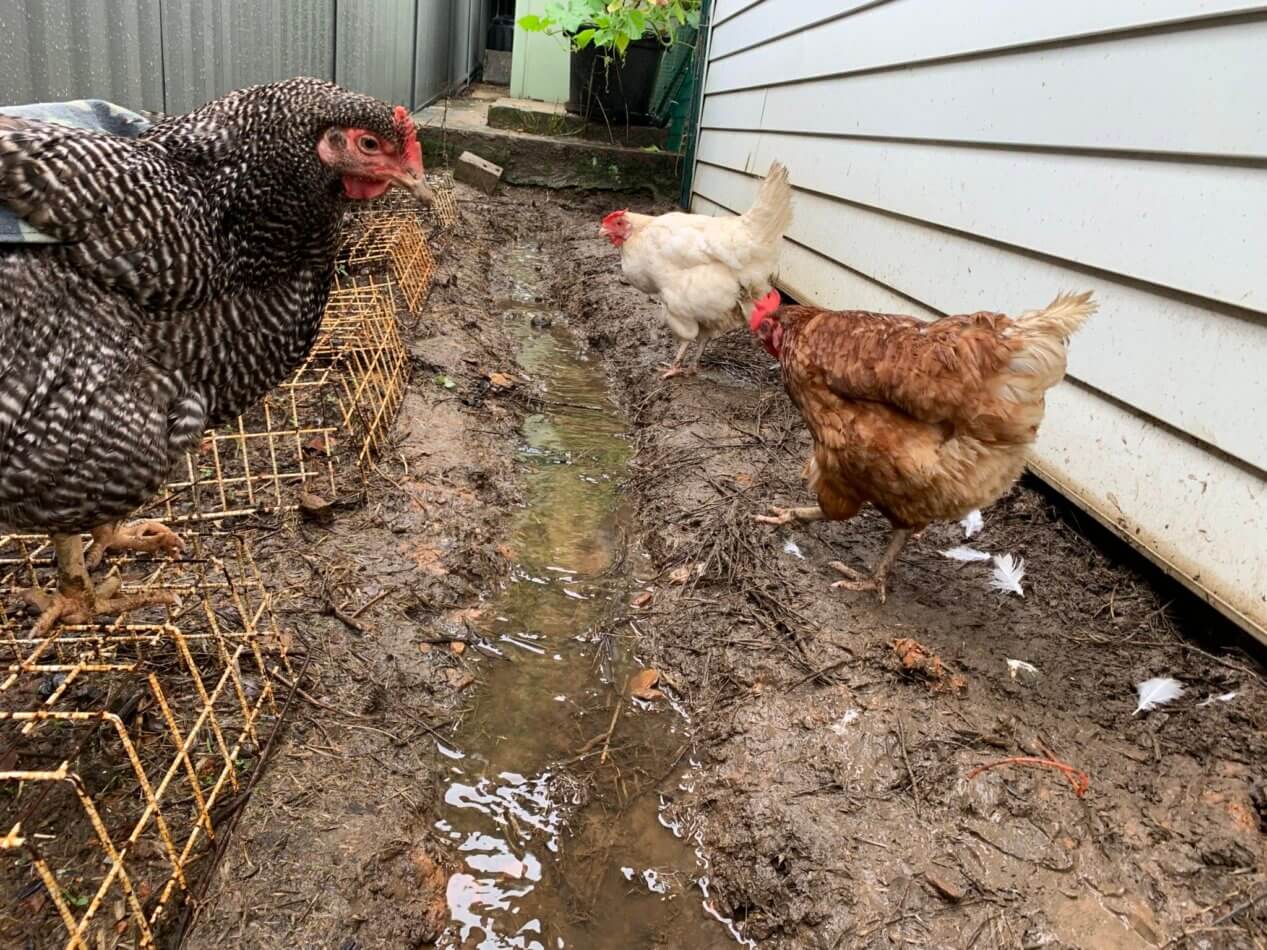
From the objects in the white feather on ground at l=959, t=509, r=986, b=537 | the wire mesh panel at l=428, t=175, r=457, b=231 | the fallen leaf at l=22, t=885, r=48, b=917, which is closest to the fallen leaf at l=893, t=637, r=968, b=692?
the white feather on ground at l=959, t=509, r=986, b=537

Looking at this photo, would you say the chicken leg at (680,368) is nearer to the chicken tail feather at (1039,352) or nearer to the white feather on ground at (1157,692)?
the chicken tail feather at (1039,352)

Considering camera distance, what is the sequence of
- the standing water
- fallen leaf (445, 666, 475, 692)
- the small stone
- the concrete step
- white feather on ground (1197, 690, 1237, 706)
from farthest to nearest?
the concrete step
the small stone
fallen leaf (445, 666, 475, 692)
white feather on ground (1197, 690, 1237, 706)
the standing water

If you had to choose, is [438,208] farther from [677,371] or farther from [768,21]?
[768,21]

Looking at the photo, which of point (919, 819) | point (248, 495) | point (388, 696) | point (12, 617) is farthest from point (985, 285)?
point (12, 617)

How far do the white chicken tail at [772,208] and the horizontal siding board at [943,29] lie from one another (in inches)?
Result: 35.0

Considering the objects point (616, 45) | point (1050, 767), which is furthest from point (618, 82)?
point (1050, 767)

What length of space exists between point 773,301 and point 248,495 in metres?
2.42

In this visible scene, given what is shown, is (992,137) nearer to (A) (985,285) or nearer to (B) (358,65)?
(A) (985,285)

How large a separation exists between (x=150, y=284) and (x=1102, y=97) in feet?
10.8

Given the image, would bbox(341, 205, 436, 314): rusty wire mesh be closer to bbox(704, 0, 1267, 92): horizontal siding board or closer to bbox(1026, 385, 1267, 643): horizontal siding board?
bbox(704, 0, 1267, 92): horizontal siding board

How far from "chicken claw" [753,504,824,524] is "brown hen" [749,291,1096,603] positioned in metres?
0.27

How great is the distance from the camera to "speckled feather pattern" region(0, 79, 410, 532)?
1.67 metres

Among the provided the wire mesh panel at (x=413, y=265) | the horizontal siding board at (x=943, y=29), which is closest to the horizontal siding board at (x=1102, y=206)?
the horizontal siding board at (x=943, y=29)

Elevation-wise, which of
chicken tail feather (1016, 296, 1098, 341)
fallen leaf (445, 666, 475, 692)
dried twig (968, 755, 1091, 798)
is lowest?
fallen leaf (445, 666, 475, 692)
